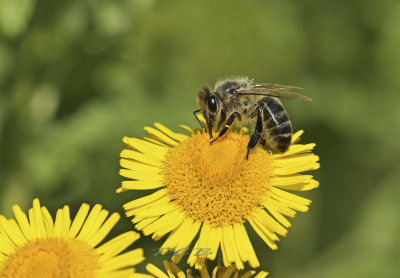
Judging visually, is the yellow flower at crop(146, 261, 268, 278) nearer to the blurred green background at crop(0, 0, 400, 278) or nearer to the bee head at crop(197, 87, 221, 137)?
the bee head at crop(197, 87, 221, 137)

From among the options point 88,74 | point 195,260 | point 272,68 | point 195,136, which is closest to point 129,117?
point 88,74

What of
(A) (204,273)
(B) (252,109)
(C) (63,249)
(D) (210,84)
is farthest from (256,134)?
(D) (210,84)

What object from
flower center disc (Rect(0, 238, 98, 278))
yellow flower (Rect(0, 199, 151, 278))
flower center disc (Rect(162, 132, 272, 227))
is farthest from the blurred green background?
flower center disc (Rect(0, 238, 98, 278))

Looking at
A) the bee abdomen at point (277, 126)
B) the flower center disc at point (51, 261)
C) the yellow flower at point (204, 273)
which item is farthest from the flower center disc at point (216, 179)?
the flower center disc at point (51, 261)

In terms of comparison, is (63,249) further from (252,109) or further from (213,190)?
(252,109)

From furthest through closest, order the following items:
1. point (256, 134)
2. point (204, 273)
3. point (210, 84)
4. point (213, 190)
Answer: point (210, 84), point (256, 134), point (213, 190), point (204, 273)

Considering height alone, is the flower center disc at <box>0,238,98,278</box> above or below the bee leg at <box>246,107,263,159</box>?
below

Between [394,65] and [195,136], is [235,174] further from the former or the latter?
[394,65]

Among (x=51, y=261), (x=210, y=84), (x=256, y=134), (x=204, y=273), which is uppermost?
(x=210, y=84)
